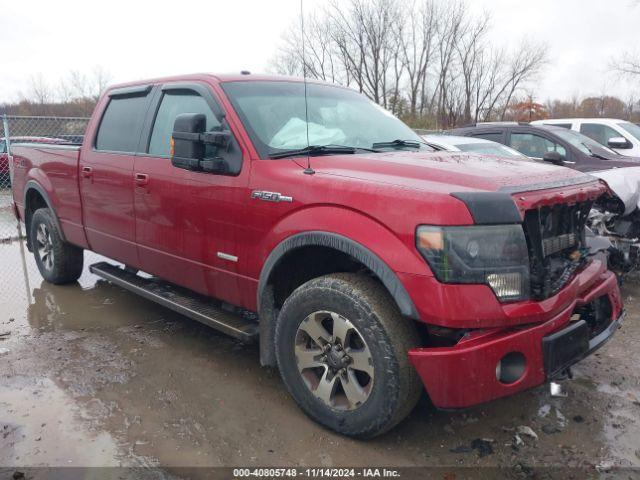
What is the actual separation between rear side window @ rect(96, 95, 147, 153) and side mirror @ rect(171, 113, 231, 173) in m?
1.06

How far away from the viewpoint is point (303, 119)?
3.71 m

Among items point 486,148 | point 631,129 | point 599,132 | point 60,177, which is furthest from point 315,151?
point 631,129

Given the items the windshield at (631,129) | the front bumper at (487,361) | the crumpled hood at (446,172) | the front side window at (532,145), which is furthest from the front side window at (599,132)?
the front bumper at (487,361)

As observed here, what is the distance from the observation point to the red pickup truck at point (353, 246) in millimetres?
2484

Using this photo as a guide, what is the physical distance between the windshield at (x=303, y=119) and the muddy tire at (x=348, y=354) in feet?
3.34

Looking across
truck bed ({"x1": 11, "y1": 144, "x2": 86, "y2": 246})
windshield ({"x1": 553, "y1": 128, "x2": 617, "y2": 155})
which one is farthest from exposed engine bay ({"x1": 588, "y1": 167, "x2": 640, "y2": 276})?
truck bed ({"x1": 11, "y1": 144, "x2": 86, "y2": 246})

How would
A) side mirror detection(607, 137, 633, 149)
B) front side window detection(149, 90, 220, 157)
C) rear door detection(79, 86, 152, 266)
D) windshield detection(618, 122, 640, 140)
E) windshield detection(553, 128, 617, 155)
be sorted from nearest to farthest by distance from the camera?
front side window detection(149, 90, 220, 157) → rear door detection(79, 86, 152, 266) → windshield detection(553, 128, 617, 155) → side mirror detection(607, 137, 633, 149) → windshield detection(618, 122, 640, 140)

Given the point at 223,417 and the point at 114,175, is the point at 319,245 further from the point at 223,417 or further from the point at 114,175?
the point at 114,175

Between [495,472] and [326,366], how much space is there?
3.24 ft

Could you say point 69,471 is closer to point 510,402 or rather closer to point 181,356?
point 181,356

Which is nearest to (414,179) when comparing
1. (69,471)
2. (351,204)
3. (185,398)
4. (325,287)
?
(351,204)

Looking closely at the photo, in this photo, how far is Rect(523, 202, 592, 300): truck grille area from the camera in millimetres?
2627

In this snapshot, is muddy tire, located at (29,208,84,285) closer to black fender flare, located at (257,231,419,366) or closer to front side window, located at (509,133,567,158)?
black fender flare, located at (257,231,419,366)

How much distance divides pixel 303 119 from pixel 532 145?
631cm
